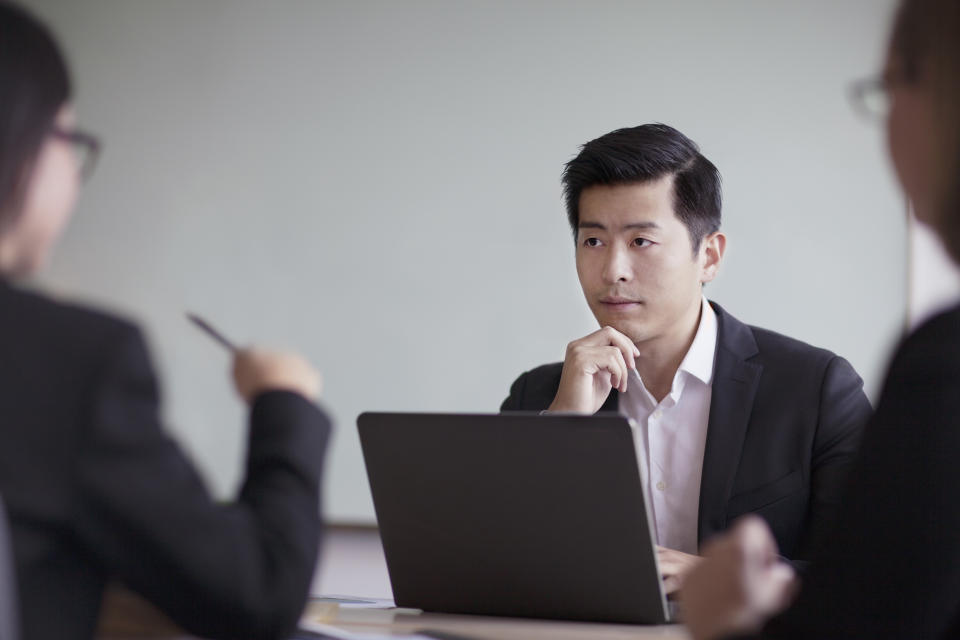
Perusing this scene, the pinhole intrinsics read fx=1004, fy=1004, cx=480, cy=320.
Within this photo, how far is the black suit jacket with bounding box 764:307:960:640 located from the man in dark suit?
93 cm

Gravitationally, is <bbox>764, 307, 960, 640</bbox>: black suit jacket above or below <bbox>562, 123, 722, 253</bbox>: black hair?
below

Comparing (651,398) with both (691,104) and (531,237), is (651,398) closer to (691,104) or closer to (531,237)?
(531,237)

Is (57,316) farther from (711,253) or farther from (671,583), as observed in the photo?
(711,253)

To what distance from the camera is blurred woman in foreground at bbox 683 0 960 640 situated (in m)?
0.79

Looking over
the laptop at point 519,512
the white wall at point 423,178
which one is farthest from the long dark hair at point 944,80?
the white wall at point 423,178

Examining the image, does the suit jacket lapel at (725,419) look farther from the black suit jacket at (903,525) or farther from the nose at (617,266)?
the black suit jacket at (903,525)

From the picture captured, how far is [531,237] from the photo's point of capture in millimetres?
3010

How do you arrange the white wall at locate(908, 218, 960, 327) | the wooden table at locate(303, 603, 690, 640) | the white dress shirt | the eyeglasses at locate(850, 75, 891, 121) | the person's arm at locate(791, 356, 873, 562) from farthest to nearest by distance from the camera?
the white wall at locate(908, 218, 960, 327) < the white dress shirt < the person's arm at locate(791, 356, 873, 562) < the wooden table at locate(303, 603, 690, 640) < the eyeglasses at locate(850, 75, 891, 121)

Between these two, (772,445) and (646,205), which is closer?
(772,445)

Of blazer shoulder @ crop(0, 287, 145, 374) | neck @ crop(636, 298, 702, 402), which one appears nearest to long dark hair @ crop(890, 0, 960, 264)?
blazer shoulder @ crop(0, 287, 145, 374)

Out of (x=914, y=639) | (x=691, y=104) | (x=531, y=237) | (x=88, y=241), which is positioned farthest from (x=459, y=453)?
(x=88, y=241)

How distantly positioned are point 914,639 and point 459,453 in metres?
0.57

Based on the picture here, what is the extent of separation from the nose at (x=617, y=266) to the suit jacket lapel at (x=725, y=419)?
22 centimetres

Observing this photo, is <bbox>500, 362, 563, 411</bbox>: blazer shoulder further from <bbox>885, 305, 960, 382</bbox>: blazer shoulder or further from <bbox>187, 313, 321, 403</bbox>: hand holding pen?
<bbox>885, 305, 960, 382</bbox>: blazer shoulder
